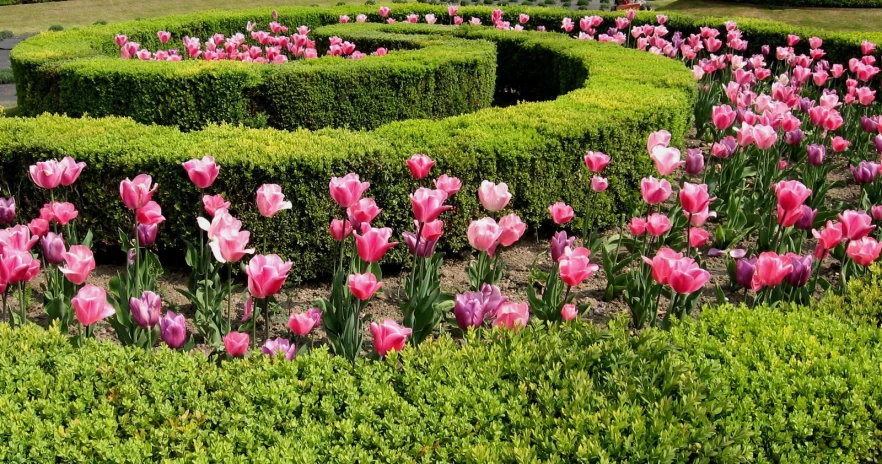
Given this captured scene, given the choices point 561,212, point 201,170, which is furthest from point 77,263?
point 561,212

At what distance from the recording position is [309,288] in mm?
5910

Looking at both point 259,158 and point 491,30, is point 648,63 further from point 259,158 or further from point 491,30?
point 259,158

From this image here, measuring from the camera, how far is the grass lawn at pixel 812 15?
906 inches

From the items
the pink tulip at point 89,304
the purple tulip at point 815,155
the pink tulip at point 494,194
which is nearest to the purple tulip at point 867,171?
the purple tulip at point 815,155

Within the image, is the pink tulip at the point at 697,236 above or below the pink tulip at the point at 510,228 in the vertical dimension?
below

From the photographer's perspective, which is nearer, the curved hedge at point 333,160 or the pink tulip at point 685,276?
the pink tulip at point 685,276

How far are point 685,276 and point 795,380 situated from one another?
0.62 m

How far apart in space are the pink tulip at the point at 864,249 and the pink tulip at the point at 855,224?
0.04m

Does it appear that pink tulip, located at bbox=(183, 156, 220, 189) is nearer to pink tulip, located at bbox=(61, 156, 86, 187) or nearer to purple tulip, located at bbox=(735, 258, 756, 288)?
pink tulip, located at bbox=(61, 156, 86, 187)

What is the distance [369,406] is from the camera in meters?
2.95

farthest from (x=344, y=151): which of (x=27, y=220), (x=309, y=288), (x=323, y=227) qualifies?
(x=27, y=220)

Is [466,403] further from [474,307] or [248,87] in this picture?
[248,87]

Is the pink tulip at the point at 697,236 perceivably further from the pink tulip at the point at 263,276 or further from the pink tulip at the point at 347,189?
the pink tulip at the point at 263,276

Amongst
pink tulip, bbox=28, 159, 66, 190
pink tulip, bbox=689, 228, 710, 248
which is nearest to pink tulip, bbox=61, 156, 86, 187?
pink tulip, bbox=28, 159, 66, 190
